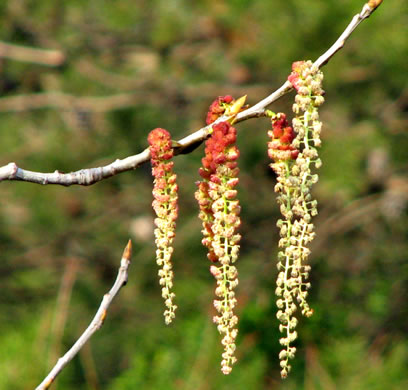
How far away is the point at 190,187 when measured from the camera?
559 cm

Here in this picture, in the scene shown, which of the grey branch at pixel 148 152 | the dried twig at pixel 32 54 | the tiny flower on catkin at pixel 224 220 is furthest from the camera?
the dried twig at pixel 32 54

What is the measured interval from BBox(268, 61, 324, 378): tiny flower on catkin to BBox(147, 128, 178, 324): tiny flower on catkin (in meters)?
0.19

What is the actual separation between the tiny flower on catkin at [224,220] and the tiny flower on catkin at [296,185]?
0.25ft

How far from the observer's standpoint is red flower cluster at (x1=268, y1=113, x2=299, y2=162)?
4.48 ft

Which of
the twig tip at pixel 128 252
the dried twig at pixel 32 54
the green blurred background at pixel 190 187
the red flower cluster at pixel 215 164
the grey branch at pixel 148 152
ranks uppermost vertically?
the dried twig at pixel 32 54

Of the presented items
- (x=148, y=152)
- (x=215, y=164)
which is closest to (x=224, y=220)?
(x=215, y=164)

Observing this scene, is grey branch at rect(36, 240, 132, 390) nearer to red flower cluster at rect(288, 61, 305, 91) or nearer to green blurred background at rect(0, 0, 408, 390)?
red flower cluster at rect(288, 61, 305, 91)

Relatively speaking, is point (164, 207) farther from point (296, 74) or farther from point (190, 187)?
point (190, 187)

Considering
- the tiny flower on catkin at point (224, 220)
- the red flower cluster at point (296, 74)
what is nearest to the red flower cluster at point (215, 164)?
the tiny flower on catkin at point (224, 220)

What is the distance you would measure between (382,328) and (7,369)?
2.36 m

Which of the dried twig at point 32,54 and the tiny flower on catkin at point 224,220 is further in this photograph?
the dried twig at point 32,54

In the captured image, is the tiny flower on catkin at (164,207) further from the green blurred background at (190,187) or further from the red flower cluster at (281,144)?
the green blurred background at (190,187)

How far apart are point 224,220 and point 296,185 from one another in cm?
14

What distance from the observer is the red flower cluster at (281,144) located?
1.37 metres
